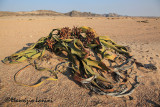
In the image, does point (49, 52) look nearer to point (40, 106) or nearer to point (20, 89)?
point (20, 89)

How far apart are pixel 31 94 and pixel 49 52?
3.56 ft

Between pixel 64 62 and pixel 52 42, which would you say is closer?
pixel 64 62

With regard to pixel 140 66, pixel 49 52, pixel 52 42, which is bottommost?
pixel 140 66

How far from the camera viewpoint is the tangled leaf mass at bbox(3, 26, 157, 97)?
1.56 m

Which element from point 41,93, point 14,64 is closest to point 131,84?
point 41,93

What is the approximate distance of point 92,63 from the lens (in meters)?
1.77

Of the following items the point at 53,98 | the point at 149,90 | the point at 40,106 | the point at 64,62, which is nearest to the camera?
the point at 40,106

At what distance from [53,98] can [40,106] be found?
0.18 metres

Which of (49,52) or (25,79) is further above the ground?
(49,52)

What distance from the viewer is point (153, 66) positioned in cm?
221

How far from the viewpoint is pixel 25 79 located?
5.66 ft

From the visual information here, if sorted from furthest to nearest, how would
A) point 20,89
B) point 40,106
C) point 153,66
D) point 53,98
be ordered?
point 153,66 → point 20,89 → point 53,98 → point 40,106

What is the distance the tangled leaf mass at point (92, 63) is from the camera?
1562 mm

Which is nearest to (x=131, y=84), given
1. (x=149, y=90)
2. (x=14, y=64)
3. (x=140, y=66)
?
(x=149, y=90)
